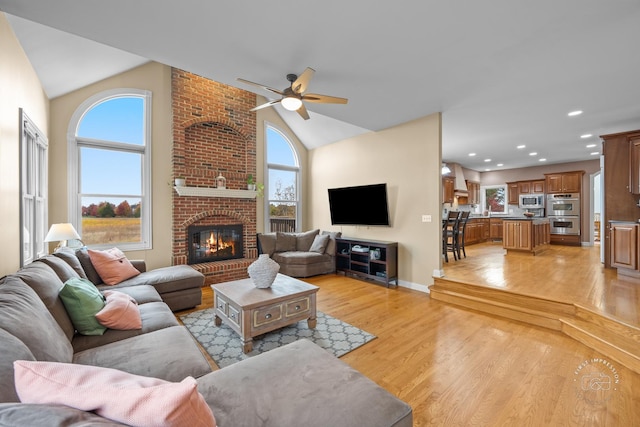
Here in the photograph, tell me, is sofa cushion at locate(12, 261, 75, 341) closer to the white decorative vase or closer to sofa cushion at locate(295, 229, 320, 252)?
the white decorative vase

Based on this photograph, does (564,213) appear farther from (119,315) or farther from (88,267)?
(88,267)

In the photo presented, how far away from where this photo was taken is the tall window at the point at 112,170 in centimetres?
424

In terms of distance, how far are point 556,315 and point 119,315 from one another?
439 centimetres

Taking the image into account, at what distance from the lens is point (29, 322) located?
4.33 ft

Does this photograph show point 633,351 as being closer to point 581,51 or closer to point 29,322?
point 581,51

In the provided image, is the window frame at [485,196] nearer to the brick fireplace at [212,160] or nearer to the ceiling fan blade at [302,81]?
the brick fireplace at [212,160]

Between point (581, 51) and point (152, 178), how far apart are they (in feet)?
19.8

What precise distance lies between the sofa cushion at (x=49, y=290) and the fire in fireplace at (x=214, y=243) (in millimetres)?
3123

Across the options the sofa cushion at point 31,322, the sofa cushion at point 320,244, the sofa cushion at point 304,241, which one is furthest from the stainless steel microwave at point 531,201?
the sofa cushion at point 31,322

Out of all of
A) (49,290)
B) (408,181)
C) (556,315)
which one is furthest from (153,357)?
(408,181)

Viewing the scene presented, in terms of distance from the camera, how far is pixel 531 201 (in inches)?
337

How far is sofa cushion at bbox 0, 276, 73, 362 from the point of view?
47.4 inches

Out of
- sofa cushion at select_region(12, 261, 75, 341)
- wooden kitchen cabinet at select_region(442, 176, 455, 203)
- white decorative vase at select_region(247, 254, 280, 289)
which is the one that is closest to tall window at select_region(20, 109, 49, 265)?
sofa cushion at select_region(12, 261, 75, 341)

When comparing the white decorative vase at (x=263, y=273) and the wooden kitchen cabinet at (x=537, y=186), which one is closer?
the white decorative vase at (x=263, y=273)
